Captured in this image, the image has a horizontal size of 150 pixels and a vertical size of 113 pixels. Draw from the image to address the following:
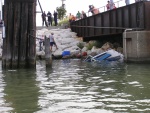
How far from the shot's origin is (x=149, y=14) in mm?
23531

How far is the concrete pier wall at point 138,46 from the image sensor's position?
22.0 metres

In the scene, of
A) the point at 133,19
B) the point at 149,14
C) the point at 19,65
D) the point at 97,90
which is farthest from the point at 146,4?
the point at 97,90

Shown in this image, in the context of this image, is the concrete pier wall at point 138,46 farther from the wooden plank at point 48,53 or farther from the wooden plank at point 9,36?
the wooden plank at point 9,36

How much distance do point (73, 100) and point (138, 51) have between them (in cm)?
1431

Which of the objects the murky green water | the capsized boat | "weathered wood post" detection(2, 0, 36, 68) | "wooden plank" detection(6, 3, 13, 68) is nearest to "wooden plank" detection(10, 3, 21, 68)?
"weathered wood post" detection(2, 0, 36, 68)

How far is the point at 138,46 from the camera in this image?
72.8ft

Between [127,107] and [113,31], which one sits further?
[113,31]

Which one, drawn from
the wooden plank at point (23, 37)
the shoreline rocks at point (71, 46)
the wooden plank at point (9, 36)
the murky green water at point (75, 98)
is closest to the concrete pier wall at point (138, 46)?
the shoreline rocks at point (71, 46)

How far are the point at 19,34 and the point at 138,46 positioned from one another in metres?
8.04

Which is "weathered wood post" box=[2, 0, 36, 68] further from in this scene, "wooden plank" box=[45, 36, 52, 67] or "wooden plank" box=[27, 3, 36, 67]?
"wooden plank" box=[45, 36, 52, 67]

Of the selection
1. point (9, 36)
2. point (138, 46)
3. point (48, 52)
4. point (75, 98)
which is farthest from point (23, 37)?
point (75, 98)

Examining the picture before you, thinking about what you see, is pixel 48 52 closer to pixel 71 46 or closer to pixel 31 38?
pixel 31 38

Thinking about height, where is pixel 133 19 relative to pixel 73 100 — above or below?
above

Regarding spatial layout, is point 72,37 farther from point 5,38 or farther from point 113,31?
point 5,38
